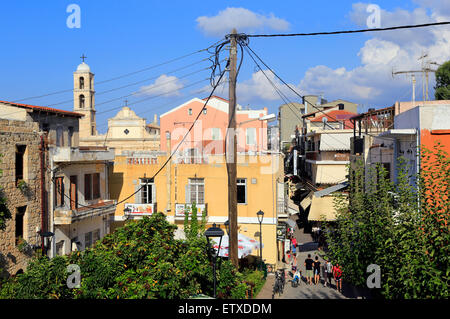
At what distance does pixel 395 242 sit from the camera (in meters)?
8.69

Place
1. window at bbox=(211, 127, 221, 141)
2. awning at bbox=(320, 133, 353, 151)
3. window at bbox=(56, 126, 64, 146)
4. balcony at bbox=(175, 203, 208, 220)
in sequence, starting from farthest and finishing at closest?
window at bbox=(211, 127, 221, 141)
awning at bbox=(320, 133, 353, 151)
balcony at bbox=(175, 203, 208, 220)
window at bbox=(56, 126, 64, 146)

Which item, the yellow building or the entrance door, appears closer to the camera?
the entrance door

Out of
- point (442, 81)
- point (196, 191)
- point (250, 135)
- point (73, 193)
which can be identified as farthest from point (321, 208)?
point (442, 81)

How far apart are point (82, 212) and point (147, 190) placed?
5.22 m

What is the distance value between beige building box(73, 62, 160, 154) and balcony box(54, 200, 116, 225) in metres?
34.3

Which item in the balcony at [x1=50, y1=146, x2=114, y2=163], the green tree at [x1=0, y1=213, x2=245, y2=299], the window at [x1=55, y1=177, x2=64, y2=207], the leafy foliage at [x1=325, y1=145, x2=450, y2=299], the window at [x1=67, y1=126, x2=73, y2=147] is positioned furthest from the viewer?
the window at [x1=67, y1=126, x2=73, y2=147]

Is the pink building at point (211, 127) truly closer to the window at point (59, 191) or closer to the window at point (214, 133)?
the window at point (214, 133)

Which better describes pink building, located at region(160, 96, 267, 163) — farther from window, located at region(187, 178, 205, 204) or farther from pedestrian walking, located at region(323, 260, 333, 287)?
pedestrian walking, located at region(323, 260, 333, 287)

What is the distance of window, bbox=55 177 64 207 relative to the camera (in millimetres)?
22891

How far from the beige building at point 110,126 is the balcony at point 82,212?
34.3m

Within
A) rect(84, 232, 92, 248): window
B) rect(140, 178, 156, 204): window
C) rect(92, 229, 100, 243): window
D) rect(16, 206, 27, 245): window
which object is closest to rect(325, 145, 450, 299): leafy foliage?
rect(16, 206, 27, 245): window

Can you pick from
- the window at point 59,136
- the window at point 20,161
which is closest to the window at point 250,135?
the window at point 59,136
